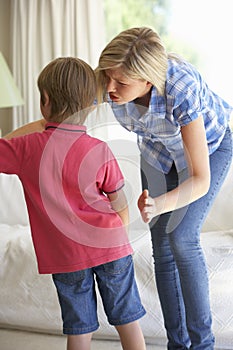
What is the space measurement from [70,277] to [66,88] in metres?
0.51

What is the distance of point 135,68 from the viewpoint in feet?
5.11

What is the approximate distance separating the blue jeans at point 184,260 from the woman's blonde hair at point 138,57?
0.99 ft

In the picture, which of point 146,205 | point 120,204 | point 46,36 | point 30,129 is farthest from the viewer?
point 46,36

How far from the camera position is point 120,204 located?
5.64ft

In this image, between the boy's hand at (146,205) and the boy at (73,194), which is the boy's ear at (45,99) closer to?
the boy at (73,194)

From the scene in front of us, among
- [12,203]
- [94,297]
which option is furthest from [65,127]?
[12,203]

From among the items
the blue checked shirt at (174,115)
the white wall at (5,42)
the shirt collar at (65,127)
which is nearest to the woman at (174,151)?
the blue checked shirt at (174,115)

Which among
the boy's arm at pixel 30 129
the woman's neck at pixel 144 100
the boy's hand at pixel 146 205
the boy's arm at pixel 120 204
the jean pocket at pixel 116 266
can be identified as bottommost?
the jean pocket at pixel 116 266

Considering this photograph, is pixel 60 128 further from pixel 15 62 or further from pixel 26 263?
pixel 15 62

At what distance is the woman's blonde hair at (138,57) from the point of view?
1562mm

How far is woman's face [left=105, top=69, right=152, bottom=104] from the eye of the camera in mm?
1595

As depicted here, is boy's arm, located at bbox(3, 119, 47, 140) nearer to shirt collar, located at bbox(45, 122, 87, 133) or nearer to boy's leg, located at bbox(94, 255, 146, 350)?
shirt collar, located at bbox(45, 122, 87, 133)

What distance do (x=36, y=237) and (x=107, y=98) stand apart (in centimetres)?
42

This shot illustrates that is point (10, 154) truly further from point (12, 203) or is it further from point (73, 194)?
point (12, 203)
